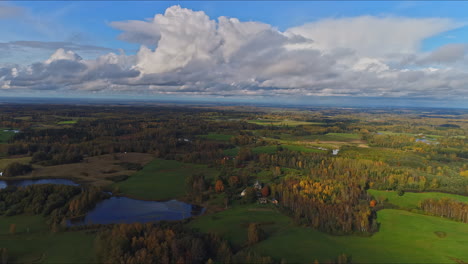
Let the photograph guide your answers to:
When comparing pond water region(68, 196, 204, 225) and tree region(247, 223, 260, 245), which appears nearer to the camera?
tree region(247, 223, 260, 245)

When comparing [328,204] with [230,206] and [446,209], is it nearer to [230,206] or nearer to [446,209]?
[230,206]

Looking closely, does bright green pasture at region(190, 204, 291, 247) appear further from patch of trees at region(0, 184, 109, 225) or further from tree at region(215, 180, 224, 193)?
patch of trees at region(0, 184, 109, 225)

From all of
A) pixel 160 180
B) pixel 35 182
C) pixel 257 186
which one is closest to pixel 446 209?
pixel 257 186

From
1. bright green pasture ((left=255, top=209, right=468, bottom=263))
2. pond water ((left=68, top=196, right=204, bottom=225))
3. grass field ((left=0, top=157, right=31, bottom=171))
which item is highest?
grass field ((left=0, top=157, right=31, bottom=171))

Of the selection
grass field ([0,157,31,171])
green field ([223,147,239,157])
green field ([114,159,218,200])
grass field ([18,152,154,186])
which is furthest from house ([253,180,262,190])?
grass field ([0,157,31,171])

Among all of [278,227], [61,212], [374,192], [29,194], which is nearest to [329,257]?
[278,227]

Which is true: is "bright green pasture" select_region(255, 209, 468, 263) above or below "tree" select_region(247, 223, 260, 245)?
below

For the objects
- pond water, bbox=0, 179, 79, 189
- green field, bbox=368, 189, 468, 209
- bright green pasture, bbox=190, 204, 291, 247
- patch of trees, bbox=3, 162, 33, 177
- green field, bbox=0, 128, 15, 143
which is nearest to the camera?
bright green pasture, bbox=190, 204, 291, 247
